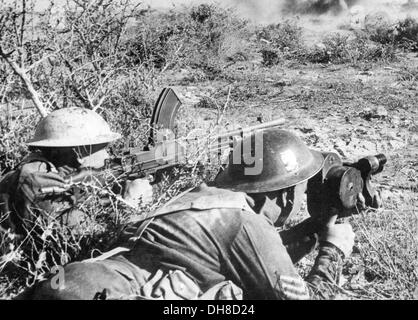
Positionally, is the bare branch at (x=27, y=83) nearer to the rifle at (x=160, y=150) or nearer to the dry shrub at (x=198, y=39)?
the rifle at (x=160, y=150)

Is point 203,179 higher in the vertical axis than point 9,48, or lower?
lower

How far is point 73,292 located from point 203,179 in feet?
7.60

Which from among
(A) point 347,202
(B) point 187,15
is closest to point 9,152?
(A) point 347,202

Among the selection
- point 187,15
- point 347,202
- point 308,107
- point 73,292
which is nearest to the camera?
point 73,292

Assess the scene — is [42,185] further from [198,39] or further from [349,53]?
[198,39]

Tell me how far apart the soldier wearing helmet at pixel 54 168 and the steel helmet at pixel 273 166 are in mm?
1157

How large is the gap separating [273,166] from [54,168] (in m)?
1.61

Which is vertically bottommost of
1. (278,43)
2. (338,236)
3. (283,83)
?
(283,83)

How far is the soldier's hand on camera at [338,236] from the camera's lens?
10.8 ft

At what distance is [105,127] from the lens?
402 cm

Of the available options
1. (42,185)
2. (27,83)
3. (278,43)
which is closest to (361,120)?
(27,83)

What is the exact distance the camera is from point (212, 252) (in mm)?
2756

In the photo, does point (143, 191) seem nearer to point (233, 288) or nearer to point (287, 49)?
point (233, 288)
